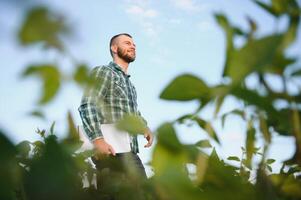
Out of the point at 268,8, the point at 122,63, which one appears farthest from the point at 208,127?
the point at 122,63

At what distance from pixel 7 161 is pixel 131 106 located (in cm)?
358

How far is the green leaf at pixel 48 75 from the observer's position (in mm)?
286

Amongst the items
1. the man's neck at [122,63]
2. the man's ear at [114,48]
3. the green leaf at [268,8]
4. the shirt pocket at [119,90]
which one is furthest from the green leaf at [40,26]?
the man's ear at [114,48]

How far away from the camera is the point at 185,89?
386 millimetres

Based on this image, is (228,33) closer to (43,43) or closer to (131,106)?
(43,43)

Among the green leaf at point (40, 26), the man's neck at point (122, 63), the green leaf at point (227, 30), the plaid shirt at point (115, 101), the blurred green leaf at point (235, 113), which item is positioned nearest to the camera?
the green leaf at point (40, 26)

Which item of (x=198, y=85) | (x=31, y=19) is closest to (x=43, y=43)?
(x=31, y=19)

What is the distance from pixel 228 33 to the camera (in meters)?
0.35

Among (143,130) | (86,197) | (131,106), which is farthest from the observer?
(131,106)

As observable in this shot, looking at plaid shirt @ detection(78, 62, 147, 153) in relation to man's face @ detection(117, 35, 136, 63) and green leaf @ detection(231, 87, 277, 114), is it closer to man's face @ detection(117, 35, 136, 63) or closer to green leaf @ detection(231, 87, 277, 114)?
man's face @ detection(117, 35, 136, 63)

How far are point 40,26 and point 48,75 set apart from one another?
2.2 inches

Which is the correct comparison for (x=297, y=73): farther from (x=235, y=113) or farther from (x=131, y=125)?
(x=131, y=125)

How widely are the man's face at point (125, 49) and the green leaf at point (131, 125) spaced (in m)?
4.05

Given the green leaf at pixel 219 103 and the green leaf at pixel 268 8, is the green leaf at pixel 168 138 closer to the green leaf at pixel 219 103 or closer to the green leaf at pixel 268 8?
the green leaf at pixel 219 103
